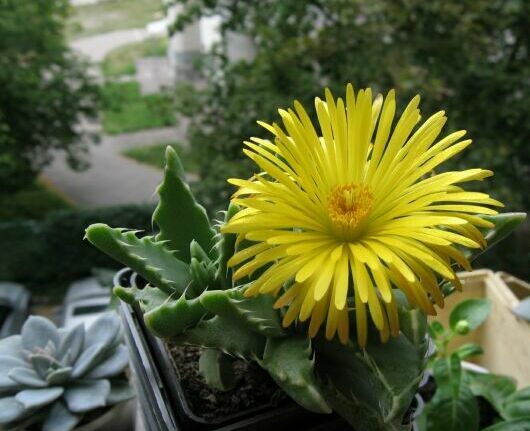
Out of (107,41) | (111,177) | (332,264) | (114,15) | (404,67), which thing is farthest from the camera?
(114,15)

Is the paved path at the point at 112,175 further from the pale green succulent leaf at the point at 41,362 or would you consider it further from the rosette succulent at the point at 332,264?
the rosette succulent at the point at 332,264

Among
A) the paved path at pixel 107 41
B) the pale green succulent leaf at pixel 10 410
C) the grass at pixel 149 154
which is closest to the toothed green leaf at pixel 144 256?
the pale green succulent leaf at pixel 10 410

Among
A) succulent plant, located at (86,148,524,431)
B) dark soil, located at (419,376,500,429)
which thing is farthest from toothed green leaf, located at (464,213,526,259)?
dark soil, located at (419,376,500,429)

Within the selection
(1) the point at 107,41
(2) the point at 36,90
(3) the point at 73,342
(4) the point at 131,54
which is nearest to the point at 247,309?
(3) the point at 73,342

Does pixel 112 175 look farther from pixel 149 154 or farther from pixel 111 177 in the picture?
pixel 149 154

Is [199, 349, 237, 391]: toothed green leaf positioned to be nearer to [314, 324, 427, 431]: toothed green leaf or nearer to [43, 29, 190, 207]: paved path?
[314, 324, 427, 431]: toothed green leaf
